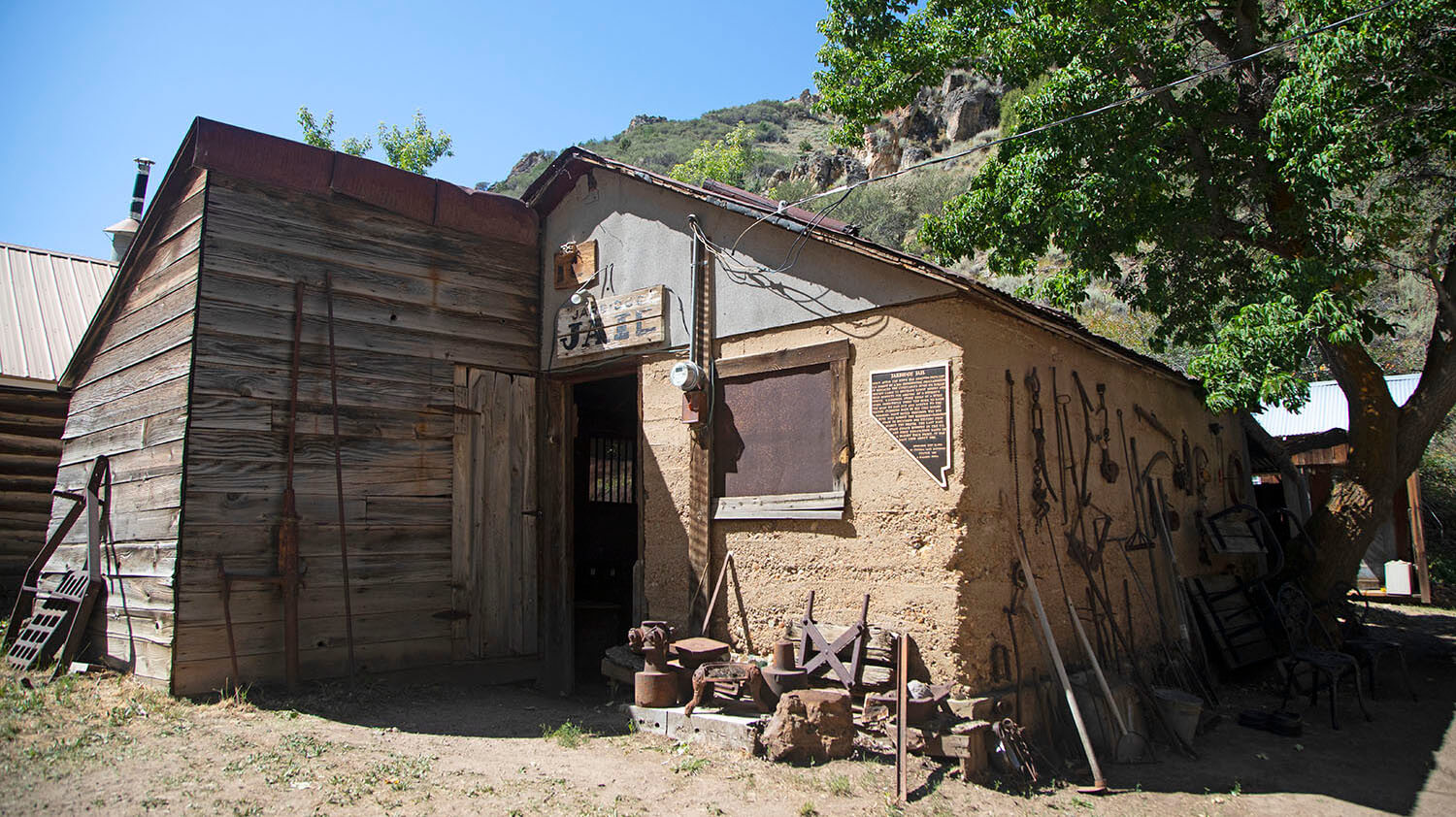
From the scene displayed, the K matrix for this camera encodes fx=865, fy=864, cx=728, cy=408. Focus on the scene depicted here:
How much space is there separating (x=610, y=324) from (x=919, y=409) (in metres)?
3.54

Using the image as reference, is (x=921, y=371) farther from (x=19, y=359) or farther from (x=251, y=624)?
(x=19, y=359)

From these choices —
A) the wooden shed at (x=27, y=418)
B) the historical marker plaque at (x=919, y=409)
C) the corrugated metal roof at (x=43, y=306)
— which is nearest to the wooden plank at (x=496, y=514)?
the historical marker plaque at (x=919, y=409)

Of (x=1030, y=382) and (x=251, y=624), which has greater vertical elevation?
(x=1030, y=382)

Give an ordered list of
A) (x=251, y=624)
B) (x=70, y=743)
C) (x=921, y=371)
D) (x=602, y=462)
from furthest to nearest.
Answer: (x=602, y=462)
(x=251, y=624)
(x=921, y=371)
(x=70, y=743)

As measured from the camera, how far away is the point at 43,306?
13.5 metres

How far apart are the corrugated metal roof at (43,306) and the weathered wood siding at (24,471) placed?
411 mm

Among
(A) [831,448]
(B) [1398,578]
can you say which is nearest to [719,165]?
(B) [1398,578]

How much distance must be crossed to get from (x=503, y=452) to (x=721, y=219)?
3.26 m

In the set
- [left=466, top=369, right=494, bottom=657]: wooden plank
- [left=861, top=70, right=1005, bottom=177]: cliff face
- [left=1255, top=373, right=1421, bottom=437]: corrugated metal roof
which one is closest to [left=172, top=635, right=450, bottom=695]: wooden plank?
[left=466, top=369, right=494, bottom=657]: wooden plank

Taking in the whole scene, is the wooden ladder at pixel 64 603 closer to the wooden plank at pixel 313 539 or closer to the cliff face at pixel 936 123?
the wooden plank at pixel 313 539

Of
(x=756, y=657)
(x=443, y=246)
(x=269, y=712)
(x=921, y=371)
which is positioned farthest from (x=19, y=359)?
(x=921, y=371)

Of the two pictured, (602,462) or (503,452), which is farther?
(602,462)

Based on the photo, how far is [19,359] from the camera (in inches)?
478

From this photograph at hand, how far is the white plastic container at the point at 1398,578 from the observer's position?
53.7 ft
